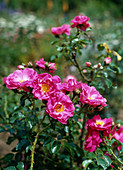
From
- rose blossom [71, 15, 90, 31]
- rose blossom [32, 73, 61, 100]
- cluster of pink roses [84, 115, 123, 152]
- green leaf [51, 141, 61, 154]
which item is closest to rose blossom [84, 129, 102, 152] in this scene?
cluster of pink roses [84, 115, 123, 152]

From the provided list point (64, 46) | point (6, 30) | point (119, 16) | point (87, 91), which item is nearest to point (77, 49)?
point (64, 46)

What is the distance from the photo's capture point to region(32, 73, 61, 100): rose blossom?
83 cm

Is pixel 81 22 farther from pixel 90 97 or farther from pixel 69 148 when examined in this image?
pixel 69 148

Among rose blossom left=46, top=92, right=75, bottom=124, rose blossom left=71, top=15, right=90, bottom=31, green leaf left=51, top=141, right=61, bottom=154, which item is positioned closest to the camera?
rose blossom left=46, top=92, right=75, bottom=124

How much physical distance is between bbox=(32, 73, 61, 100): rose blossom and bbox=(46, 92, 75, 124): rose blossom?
2cm

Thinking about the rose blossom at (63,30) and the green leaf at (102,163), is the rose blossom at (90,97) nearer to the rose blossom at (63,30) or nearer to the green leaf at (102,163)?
the green leaf at (102,163)

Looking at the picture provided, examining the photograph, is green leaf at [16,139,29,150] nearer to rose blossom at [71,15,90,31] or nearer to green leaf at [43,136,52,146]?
green leaf at [43,136,52,146]

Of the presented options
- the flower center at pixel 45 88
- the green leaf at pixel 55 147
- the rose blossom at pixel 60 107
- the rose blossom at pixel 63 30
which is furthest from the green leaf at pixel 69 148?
the rose blossom at pixel 63 30

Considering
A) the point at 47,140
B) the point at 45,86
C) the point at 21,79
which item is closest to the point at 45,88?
the point at 45,86

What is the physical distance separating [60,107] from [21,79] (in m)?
0.21

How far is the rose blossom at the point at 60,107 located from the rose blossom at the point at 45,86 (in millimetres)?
23

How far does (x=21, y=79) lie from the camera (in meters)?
0.89

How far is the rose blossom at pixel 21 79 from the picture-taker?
0.83 meters

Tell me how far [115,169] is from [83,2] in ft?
42.7
